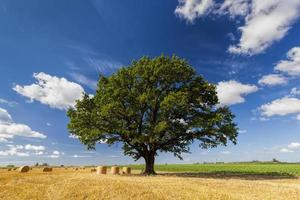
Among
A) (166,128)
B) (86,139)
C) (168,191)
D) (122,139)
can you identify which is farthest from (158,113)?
(168,191)

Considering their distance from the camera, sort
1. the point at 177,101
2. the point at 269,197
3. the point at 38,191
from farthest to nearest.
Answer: the point at 177,101 → the point at 38,191 → the point at 269,197

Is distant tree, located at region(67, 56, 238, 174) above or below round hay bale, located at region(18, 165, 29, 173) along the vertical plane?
above

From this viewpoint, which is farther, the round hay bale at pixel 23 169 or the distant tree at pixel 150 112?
the round hay bale at pixel 23 169

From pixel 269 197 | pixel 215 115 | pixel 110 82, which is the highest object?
pixel 110 82

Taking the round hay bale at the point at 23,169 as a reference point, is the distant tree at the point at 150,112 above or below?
above

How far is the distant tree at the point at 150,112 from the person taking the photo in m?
40.8

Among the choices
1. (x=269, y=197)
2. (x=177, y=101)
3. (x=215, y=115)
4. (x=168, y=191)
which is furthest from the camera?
(x=215, y=115)

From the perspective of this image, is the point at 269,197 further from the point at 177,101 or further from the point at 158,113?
the point at 158,113

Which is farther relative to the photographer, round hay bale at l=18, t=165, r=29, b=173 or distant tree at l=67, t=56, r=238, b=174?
round hay bale at l=18, t=165, r=29, b=173

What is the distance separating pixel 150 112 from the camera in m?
43.5

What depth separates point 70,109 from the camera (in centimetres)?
4434

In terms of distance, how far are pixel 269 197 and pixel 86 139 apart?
89.5 ft

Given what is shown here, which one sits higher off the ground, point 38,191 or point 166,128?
point 166,128

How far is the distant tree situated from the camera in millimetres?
40844
